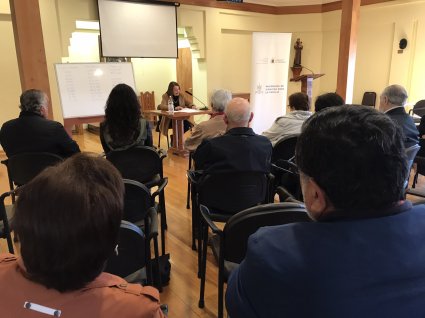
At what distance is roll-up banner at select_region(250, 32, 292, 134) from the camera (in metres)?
5.31

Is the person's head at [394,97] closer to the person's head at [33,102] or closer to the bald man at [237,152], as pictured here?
the bald man at [237,152]

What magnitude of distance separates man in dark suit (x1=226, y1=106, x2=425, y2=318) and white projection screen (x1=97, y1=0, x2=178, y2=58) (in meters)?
6.13

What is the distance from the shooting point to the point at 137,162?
2.45 m

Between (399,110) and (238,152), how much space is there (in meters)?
1.66

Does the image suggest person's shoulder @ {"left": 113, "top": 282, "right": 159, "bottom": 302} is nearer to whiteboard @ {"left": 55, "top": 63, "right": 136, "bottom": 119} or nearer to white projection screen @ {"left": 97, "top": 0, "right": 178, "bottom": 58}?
whiteboard @ {"left": 55, "top": 63, "right": 136, "bottom": 119}

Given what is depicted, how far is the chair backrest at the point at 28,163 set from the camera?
2430 millimetres

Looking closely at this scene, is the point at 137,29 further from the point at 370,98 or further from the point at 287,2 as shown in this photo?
the point at 370,98

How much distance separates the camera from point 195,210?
252 cm

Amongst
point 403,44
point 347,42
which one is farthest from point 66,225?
point 403,44

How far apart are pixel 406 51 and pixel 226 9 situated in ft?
12.6

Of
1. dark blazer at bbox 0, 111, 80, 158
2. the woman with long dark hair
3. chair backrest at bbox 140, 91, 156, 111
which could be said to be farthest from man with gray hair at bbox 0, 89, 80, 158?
chair backrest at bbox 140, 91, 156, 111

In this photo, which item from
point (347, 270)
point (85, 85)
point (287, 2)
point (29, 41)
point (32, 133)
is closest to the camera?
point (347, 270)

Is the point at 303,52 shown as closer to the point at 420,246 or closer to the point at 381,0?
the point at 381,0

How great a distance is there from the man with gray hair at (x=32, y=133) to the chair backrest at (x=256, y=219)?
1.76m
